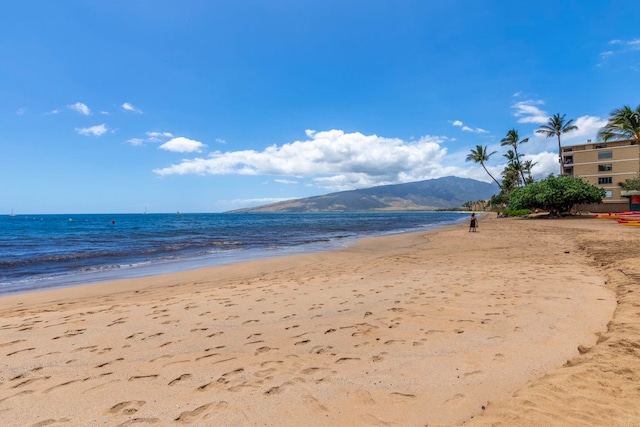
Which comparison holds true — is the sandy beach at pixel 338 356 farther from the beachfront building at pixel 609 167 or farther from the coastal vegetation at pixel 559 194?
the beachfront building at pixel 609 167

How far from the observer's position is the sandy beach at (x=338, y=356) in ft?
9.67

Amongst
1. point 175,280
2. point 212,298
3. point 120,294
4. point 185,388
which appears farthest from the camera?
point 175,280

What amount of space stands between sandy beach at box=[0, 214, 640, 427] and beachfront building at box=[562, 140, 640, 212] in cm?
6558

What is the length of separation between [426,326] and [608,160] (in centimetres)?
7516

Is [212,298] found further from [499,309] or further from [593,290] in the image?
[593,290]

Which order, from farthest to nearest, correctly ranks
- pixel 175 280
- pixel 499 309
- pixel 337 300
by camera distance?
pixel 175 280 → pixel 337 300 → pixel 499 309

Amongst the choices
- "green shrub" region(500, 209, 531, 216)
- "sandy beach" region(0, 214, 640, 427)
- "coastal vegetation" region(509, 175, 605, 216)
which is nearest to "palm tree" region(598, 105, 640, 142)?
"coastal vegetation" region(509, 175, 605, 216)

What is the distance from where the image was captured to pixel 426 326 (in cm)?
509

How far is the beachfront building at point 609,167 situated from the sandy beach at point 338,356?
2582 inches

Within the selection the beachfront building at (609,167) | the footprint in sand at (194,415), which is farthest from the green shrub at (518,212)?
the footprint in sand at (194,415)

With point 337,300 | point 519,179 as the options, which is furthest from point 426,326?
point 519,179

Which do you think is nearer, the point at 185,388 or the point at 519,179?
the point at 185,388

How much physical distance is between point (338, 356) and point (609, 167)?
7657cm

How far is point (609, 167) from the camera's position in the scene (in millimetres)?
59094
